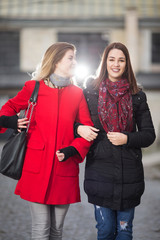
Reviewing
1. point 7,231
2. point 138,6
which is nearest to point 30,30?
point 138,6

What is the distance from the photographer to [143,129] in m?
3.46

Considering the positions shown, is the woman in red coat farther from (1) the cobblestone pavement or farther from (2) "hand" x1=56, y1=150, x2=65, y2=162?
(1) the cobblestone pavement

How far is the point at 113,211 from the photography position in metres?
3.42

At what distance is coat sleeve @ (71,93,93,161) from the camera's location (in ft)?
10.8

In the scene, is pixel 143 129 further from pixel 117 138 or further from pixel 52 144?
pixel 52 144

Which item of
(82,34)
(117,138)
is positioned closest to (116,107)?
(117,138)

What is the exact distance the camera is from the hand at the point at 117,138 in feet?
10.7

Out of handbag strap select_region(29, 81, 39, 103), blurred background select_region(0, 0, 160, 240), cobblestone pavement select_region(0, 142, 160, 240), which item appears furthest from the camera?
blurred background select_region(0, 0, 160, 240)

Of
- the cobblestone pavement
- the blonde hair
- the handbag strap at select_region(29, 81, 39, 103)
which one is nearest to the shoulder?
the blonde hair

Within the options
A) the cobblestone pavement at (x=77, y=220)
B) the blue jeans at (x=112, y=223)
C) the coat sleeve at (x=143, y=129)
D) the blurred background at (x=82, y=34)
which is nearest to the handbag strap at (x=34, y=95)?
the coat sleeve at (x=143, y=129)

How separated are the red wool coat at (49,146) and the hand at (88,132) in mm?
52

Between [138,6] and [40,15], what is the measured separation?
457 centimetres

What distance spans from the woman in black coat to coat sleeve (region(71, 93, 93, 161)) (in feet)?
0.19

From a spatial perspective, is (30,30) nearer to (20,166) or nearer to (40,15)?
(40,15)
